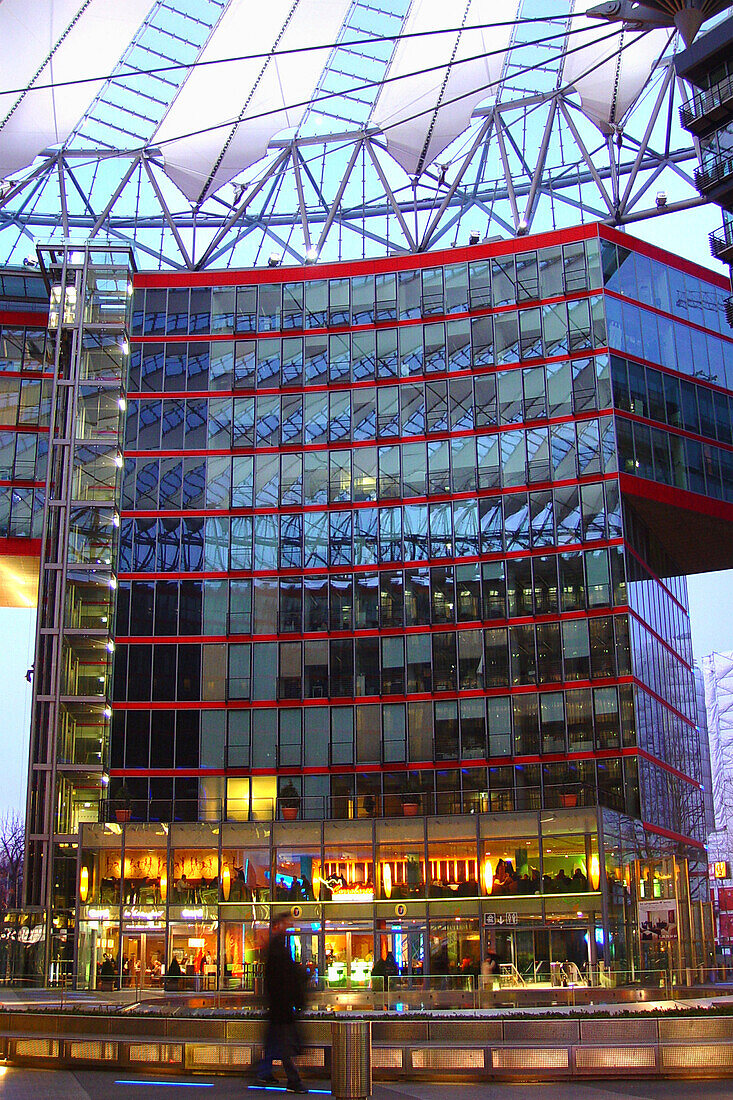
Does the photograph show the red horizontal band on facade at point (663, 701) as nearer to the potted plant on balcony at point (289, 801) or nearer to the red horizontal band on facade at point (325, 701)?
the red horizontal band on facade at point (325, 701)

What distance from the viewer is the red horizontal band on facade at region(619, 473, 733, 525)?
5418 cm

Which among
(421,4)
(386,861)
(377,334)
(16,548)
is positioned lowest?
(386,861)

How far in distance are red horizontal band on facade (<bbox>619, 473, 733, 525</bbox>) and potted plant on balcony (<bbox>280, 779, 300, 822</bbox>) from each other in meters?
19.3

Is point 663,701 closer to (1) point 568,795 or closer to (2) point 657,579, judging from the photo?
(2) point 657,579

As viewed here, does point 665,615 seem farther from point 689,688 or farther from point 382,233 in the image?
point 382,233

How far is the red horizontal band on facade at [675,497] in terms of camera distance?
54.2 metres

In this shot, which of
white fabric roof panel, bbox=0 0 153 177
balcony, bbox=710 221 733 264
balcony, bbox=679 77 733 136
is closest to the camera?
balcony, bbox=679 77 733 136

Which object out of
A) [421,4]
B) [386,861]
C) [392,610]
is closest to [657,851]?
[386,861]

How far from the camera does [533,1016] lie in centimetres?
2011

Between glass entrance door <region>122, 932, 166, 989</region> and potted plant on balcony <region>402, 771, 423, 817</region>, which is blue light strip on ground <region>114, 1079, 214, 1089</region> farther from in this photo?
potted plant on balcony <region>402, 771, 423, 817</region>

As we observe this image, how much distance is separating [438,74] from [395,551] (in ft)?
72.4

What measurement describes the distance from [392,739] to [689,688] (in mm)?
19635

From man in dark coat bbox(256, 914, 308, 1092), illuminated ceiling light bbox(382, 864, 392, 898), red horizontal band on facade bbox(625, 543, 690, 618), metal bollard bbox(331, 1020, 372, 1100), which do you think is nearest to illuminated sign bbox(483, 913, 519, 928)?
illuminated ceiling light bbox(382, 864, 392, 898)

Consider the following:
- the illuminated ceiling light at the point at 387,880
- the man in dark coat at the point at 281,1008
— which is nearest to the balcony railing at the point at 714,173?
the illuminated ceiling light at the point at 387,880
